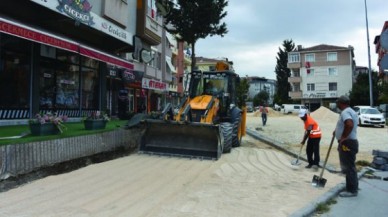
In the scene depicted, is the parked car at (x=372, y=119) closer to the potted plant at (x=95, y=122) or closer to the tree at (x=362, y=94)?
the potted plant at (x=95, y=122)

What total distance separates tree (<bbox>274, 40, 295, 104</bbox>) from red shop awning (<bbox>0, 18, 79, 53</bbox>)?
75.9 metres

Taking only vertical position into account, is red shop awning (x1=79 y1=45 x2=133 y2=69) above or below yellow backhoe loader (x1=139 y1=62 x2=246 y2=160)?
above

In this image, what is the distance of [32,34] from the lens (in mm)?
10383

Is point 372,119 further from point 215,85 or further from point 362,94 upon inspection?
point 362,94

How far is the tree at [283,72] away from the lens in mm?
84938

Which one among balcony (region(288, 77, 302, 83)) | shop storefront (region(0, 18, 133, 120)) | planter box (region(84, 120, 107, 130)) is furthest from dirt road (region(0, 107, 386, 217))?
balcony (region(288, 77, 302, 83))

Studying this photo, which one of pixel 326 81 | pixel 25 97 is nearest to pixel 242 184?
pixel 25 97

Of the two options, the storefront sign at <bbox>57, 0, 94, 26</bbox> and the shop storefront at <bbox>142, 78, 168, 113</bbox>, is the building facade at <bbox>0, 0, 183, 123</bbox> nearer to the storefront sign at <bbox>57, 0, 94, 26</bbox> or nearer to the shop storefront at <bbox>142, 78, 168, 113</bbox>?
the storefront sign at <bbox>57, 0, 94, 26</bbox>

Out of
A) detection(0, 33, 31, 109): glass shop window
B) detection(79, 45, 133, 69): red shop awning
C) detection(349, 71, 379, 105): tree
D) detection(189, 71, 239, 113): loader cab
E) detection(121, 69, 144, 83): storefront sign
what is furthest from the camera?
detection(349, 71, 379, 105): tree

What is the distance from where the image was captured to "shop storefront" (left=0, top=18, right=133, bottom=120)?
11922mm

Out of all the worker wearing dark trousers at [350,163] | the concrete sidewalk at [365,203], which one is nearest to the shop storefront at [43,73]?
the worker wearing dark trousers at [350,163]

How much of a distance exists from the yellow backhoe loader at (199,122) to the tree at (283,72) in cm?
7181

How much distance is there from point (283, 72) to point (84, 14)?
2952 inches

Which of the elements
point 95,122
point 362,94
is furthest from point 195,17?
point 362,94
